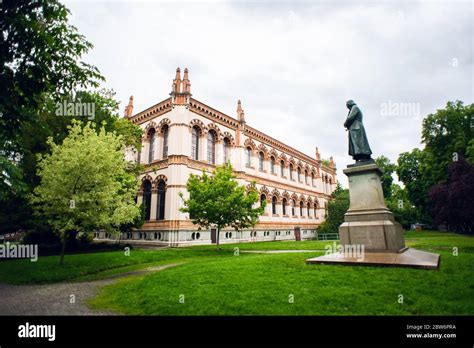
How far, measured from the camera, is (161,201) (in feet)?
82.5

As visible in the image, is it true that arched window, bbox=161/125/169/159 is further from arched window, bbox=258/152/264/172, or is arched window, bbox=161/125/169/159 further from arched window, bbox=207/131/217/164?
arched window, bbox=258/152/264/172

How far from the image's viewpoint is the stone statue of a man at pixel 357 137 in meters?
11.0

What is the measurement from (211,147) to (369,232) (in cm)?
2070

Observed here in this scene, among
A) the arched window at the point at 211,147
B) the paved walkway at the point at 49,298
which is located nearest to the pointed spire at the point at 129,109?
the arched window at the point at 211,147

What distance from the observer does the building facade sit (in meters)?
23.8

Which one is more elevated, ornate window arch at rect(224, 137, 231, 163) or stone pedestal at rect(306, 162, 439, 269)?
ornate window arch at rect(224, 137, 231, 163)

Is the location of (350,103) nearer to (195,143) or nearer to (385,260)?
(385,260)

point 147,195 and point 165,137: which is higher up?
point 165,137

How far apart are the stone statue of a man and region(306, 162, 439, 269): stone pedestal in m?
0.69

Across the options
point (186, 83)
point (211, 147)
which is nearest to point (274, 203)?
point (211, 147)

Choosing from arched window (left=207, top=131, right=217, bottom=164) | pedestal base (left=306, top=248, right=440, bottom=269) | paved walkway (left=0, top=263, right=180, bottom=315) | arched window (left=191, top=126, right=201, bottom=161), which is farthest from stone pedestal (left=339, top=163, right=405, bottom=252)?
arched window (left=207, top=131, right=217, bottom=164)

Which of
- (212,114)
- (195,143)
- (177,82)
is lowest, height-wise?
(195,143)
